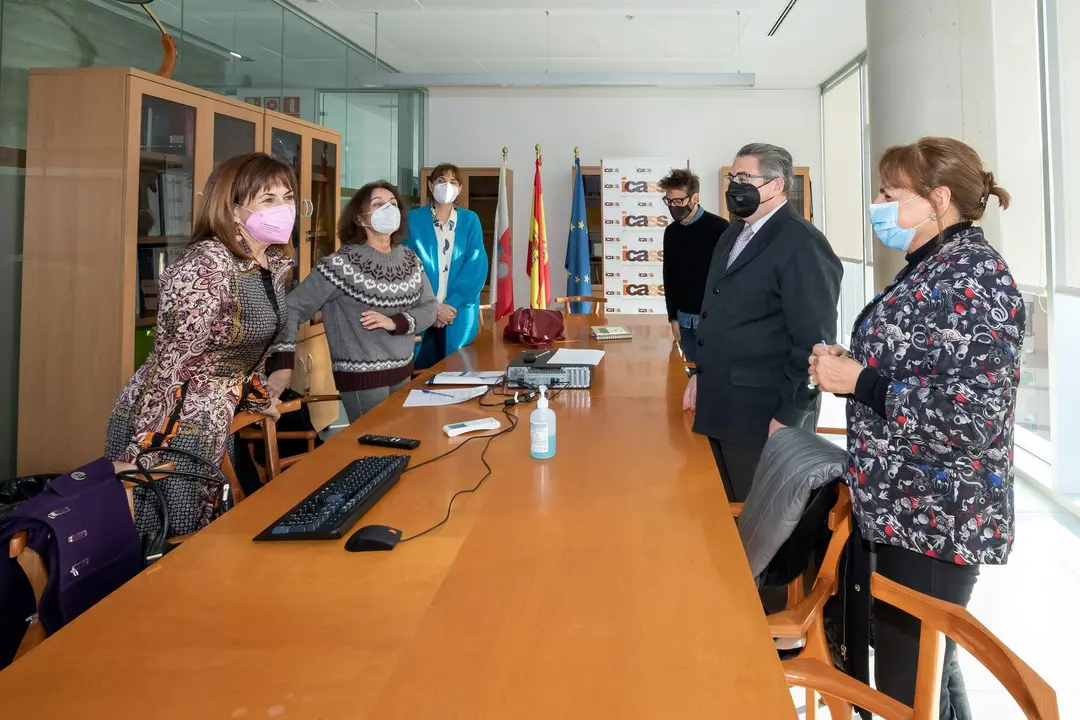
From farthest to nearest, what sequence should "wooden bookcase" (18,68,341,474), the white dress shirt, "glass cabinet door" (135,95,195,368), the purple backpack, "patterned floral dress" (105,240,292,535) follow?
the white dress shirt → "glass cabinet door" (135,95,195,368) → "wooden bookcase" (18,68,341,474) → "patterned floral dress" (105,240,292,535) → the purple backpack

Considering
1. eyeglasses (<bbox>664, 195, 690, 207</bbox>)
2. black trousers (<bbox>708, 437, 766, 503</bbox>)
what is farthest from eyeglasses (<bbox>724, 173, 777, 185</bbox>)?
eyeglasses (<bbox>664, 195, 690, 207</bbox>)

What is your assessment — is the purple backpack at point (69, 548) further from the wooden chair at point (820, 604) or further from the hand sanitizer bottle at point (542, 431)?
the wooden chair at point (820, 604)

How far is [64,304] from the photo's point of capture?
11.0 ft

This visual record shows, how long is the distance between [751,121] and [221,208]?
7.54 metres

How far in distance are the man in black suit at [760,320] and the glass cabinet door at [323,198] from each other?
11.3 ft

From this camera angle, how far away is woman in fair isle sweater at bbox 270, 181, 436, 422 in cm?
297

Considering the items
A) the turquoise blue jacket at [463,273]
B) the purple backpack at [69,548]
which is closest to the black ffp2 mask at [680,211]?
the turquoise blue jacket at [463,273]

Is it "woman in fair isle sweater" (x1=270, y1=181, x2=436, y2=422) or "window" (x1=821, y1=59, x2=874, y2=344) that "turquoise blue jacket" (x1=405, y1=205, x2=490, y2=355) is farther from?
"window" (x1=821, y1=59, x2=874, y2=344)

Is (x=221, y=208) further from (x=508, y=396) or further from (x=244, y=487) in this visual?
(x=244, y=487)

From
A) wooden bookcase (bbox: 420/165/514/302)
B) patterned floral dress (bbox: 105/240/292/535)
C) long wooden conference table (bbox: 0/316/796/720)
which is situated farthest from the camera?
wooden bookcase (bbox: 420/165/514/302)

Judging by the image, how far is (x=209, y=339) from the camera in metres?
2.04

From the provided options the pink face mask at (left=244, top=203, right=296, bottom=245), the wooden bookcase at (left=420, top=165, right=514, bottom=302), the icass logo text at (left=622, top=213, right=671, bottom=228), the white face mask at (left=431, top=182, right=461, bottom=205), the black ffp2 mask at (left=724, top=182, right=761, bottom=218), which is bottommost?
the pink face mask at (left=244, top=203, right=296, bottom=245)

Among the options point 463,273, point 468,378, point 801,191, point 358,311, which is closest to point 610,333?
point 463,273

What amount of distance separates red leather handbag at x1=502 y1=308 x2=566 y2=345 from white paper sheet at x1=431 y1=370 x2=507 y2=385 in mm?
885
